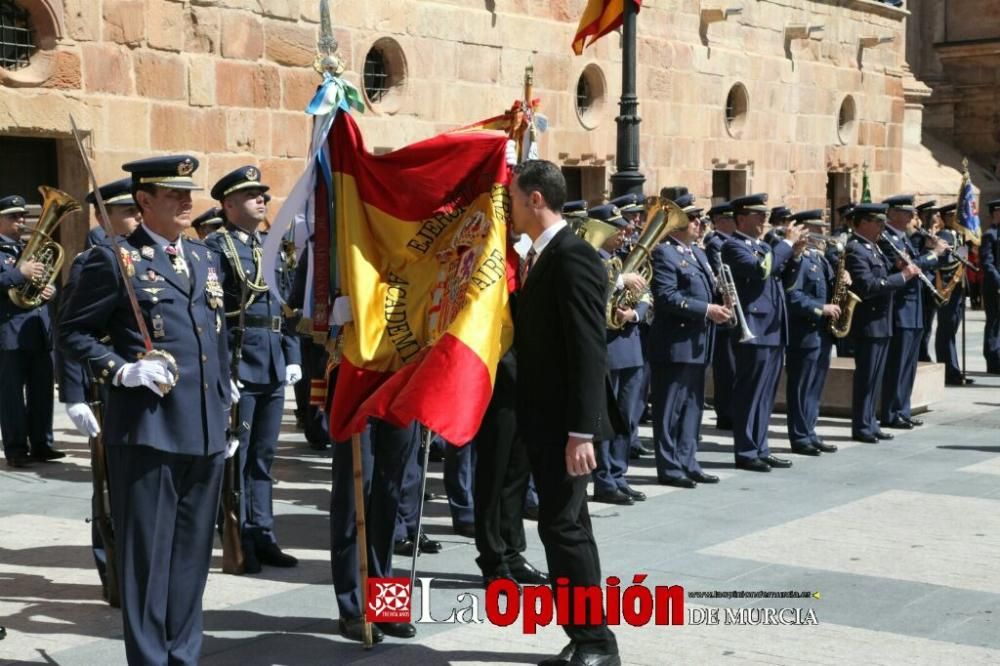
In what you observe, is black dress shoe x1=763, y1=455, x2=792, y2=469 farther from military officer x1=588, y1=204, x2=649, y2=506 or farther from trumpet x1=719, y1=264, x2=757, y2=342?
military officer x1=588, y1=204, x2=649, y2=506

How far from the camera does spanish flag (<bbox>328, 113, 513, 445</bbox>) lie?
21.3 feet

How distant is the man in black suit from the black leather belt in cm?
233

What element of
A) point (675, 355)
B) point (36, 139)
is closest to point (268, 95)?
point (36, 139)

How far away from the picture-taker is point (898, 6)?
30.0 meters

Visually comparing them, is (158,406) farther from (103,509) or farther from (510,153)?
(510,153)

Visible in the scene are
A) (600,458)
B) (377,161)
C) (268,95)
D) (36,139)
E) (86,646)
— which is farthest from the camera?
(268,95)

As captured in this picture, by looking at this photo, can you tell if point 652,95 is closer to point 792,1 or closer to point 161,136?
point 792,1

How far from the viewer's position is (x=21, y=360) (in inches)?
460

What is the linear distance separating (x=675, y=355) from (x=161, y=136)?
660 cm

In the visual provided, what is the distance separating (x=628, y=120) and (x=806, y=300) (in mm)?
3346

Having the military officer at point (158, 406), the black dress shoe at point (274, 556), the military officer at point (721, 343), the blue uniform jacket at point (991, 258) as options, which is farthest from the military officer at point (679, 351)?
the blue uniform jacket at point (991, 258)

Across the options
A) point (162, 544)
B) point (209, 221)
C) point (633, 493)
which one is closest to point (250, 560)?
point (162, 544)

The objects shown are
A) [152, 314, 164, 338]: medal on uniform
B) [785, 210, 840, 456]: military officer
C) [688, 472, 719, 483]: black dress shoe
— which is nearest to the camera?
[152, 314, 164, 338]: medal on uniform

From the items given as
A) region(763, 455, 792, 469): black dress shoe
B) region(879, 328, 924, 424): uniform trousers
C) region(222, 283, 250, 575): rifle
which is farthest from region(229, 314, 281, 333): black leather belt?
region(879, 328, 924, 424): uniform trousers
